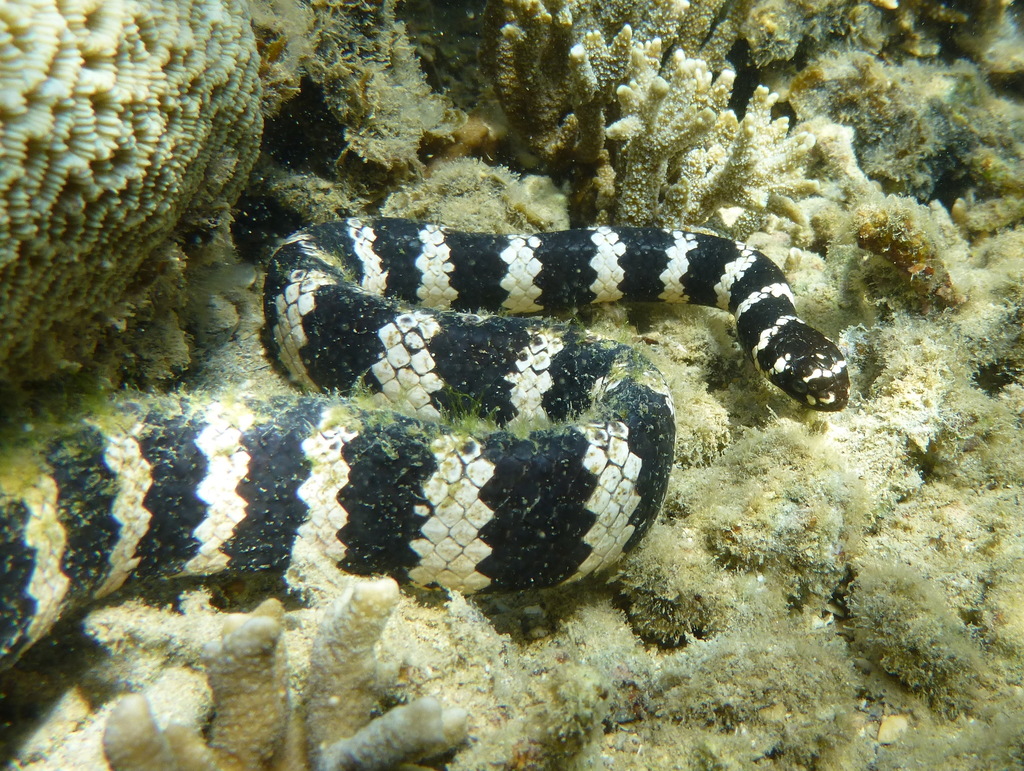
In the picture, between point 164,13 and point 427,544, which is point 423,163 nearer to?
point 164,13

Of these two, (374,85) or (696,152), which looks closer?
(374,85)

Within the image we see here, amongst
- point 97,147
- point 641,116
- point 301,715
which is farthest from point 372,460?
point 641,116

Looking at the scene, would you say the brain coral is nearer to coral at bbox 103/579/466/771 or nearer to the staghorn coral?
coral at bbox 103/579/466/771

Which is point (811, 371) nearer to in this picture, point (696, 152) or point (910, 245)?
point (910, 245)

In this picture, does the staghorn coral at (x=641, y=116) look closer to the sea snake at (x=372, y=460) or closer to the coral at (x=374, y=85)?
the coral at (x=374, y=85)

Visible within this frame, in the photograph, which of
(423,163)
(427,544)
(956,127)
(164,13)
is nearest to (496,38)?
(423,163)

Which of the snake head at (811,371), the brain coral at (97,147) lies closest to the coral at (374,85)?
the brain coral at (97,147)
